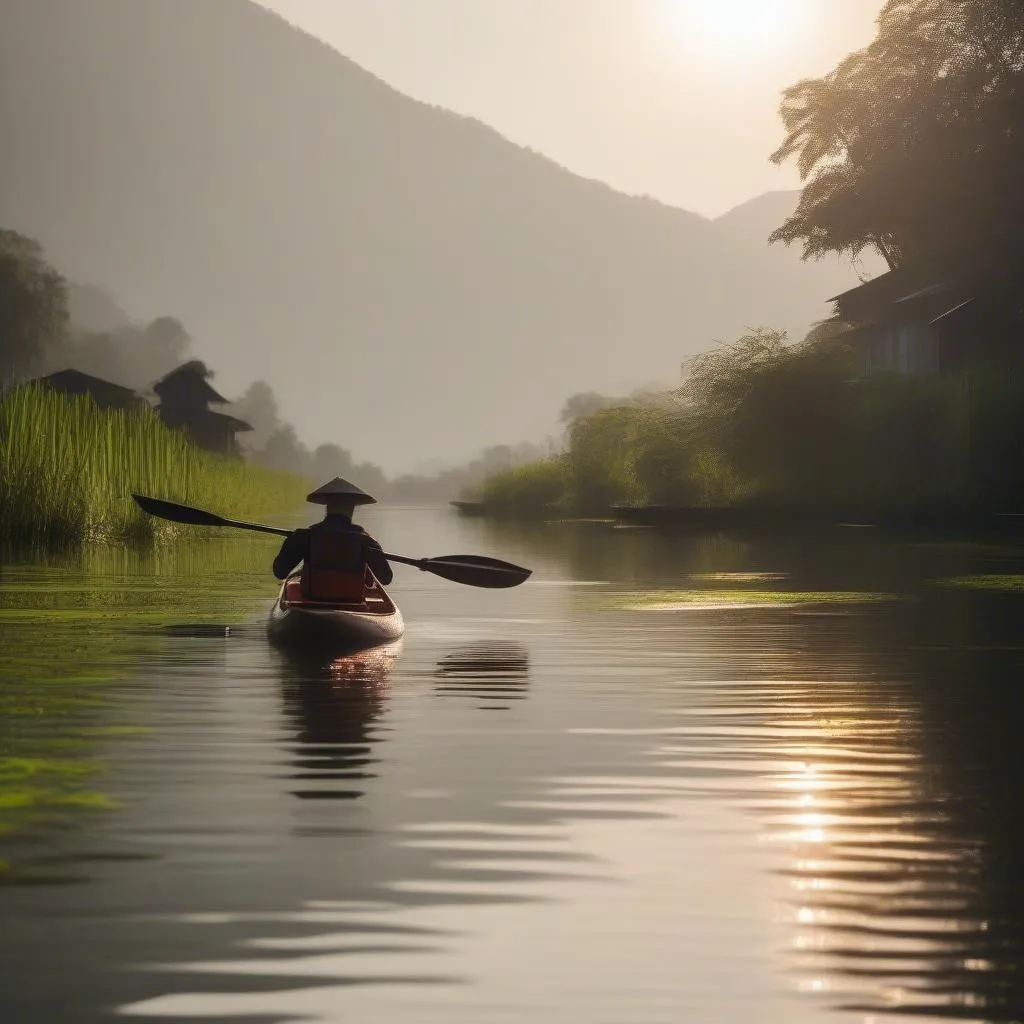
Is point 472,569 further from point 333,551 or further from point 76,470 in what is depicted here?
point 76,470

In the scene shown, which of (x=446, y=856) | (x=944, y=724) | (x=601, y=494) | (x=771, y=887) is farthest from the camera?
(x=601, y=494)

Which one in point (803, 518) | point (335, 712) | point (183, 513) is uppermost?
point (803, 518)

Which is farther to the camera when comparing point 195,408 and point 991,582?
point 195,408

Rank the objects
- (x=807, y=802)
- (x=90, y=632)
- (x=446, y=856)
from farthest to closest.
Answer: (x=90, y=632) → (x=807, y=802) → (x=446, y=856)

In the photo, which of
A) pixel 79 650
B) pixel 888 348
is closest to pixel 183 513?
pixel 79 650

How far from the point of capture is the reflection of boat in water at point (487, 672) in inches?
464

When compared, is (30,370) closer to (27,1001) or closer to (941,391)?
(941,391)

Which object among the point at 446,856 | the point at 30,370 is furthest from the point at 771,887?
the point at 30,370

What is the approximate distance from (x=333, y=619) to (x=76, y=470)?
14.1 m

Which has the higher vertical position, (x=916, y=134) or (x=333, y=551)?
(x=916, y=134)

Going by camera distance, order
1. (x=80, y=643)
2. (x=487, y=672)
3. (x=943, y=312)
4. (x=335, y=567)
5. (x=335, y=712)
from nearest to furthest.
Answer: (x=335, y=712) → (x=487, y=672) → (x=335, y=567) → (x=80, y=643) → (x=943, y=312)

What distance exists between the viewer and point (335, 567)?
14.4 meters

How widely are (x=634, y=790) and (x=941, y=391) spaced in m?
34.2

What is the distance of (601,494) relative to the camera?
61.6 metres
